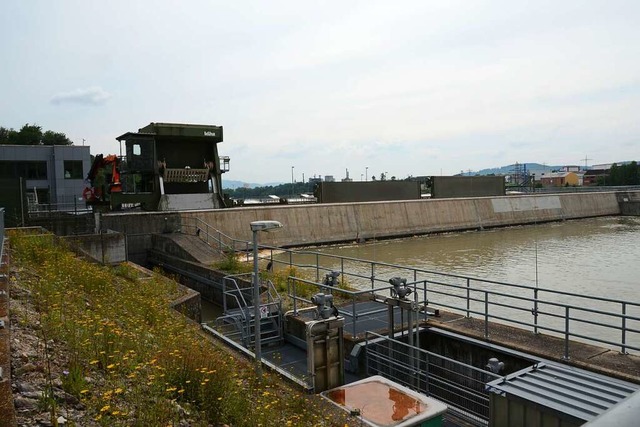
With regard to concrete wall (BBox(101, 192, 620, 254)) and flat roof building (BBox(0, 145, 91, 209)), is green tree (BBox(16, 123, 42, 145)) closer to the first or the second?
flat roof building (BBox(0, 145, 91, 209))

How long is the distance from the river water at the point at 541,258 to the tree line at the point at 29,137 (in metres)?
63.8

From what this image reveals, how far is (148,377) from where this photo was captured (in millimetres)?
5477

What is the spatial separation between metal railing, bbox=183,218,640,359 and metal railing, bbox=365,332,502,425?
83 centimetres

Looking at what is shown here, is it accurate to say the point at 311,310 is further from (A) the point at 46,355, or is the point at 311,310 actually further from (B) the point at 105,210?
(B) the point at 105,210

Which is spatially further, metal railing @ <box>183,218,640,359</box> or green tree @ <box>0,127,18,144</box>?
green tree @ <box>0,127,18,144</box>

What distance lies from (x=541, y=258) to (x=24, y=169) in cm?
4146

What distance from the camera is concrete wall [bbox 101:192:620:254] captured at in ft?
79.2

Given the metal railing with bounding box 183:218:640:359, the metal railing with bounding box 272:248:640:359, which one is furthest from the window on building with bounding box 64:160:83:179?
the metal railing with bounding box 272:248:640:359

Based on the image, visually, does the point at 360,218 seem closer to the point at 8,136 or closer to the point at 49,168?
the point at 49,168

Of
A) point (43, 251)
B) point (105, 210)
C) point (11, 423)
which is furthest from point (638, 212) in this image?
point (11, 423)

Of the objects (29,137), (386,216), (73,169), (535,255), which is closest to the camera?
(535,255)

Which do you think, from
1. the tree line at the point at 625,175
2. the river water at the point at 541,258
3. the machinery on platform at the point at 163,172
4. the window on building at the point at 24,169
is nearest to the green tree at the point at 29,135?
the window on building at the point at 24,169

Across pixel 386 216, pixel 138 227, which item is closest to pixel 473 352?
pixel 138 227

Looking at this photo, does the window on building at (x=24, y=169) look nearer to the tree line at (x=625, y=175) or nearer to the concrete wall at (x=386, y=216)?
the concrete wall at (x=386, y=216)
